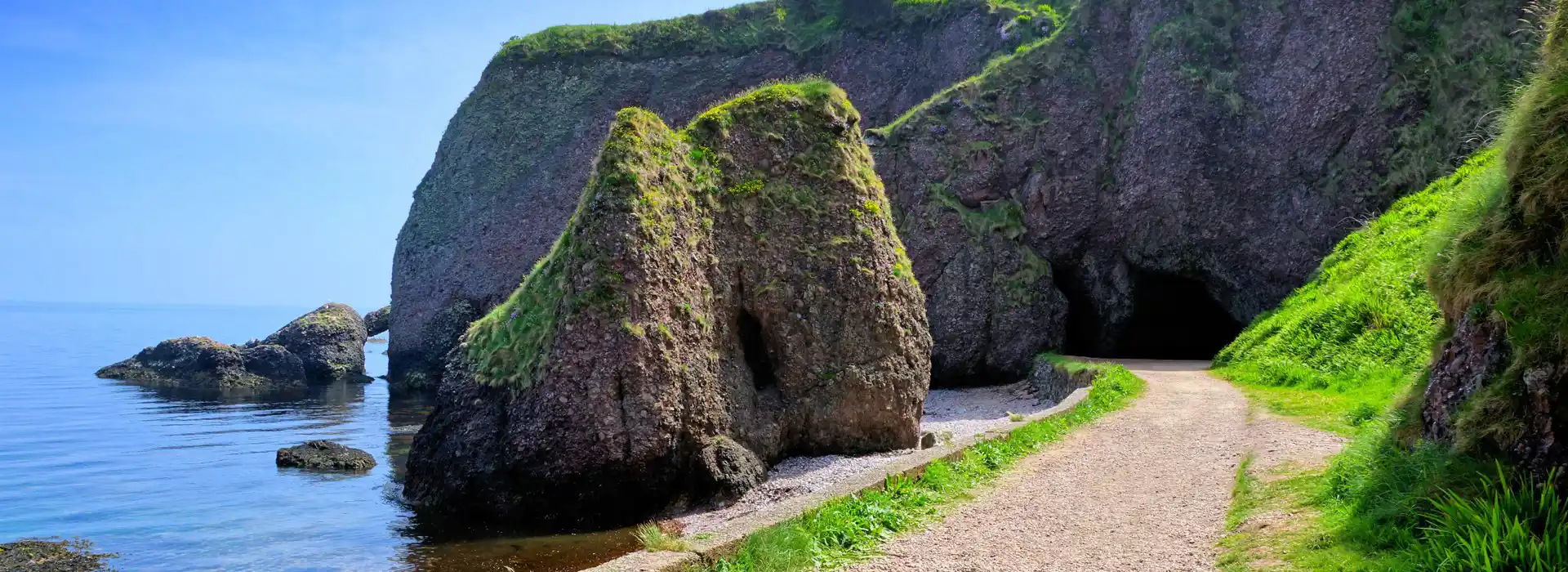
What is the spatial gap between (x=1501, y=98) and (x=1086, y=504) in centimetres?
2657

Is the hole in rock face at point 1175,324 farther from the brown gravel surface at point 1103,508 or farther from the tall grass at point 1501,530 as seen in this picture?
the tall grass at point 1501,530

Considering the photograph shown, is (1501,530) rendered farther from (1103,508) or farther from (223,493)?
(223,493)

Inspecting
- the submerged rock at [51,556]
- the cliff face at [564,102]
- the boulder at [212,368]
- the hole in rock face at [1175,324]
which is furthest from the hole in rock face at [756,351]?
the boulder at [212,368]

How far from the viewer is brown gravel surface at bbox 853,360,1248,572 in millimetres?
7938

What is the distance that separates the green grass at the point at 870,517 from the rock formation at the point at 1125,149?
69.0ft

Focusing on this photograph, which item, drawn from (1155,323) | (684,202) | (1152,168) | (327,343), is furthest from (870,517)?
(327,343)

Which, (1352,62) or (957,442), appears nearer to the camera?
(957,442)

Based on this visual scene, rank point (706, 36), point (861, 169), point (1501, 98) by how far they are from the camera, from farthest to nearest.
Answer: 1. point (706, 36)
2. point (1501, 98)
3. point (861, 169)

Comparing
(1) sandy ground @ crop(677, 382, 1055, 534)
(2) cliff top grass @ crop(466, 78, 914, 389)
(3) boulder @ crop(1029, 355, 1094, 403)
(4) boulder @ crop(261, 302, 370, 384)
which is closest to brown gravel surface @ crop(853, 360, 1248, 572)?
(1) sandy ground @ crop(677, 382, 1055, 534)

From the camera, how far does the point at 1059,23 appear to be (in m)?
45.2

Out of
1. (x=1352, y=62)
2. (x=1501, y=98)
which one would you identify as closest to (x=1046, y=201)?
(x=1352, y=62)

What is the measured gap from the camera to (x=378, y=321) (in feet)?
240

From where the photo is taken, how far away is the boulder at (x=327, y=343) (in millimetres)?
52812

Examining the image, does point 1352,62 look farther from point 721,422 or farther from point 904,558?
point 904,558
